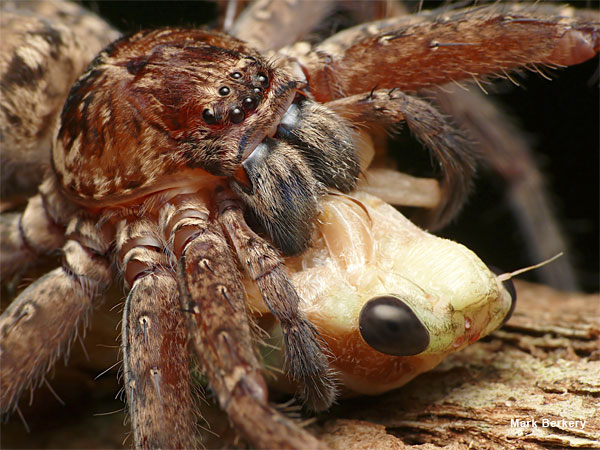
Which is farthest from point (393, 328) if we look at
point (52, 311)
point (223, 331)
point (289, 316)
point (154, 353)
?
point (52, 311)

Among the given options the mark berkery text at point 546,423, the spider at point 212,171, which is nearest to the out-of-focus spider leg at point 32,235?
the spider at point 212,171

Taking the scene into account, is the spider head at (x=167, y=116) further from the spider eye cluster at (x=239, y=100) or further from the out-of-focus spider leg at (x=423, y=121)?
the out-of-focus spider leg at (x=423, y=121)

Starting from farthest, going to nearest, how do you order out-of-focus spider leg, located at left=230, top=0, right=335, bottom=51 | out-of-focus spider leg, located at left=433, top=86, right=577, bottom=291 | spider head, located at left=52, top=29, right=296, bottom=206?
out-of-focus spider leg, located at left=433, top=86, right=577, bottom=291 → out-of-focus spider leg, located at left=230, top=0, right=335, bottom=51 → spider head, located at left=52, top=29, right=296, bottom=206

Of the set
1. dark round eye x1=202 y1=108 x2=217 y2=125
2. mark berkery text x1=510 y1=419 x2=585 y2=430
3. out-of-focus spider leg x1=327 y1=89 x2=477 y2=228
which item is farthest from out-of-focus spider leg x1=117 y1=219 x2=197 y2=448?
mark berkery text x1=510 y1=419 x2=585 y2=430

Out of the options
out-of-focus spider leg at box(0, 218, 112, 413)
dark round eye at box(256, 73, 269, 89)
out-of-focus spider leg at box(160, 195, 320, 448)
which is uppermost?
dark round eye at box(256, 73, 269, 89)

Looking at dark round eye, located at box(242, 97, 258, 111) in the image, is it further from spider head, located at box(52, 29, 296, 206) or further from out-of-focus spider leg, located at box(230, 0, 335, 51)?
out-of-focus spider leg, located at box(230, 0, 335, 51)
